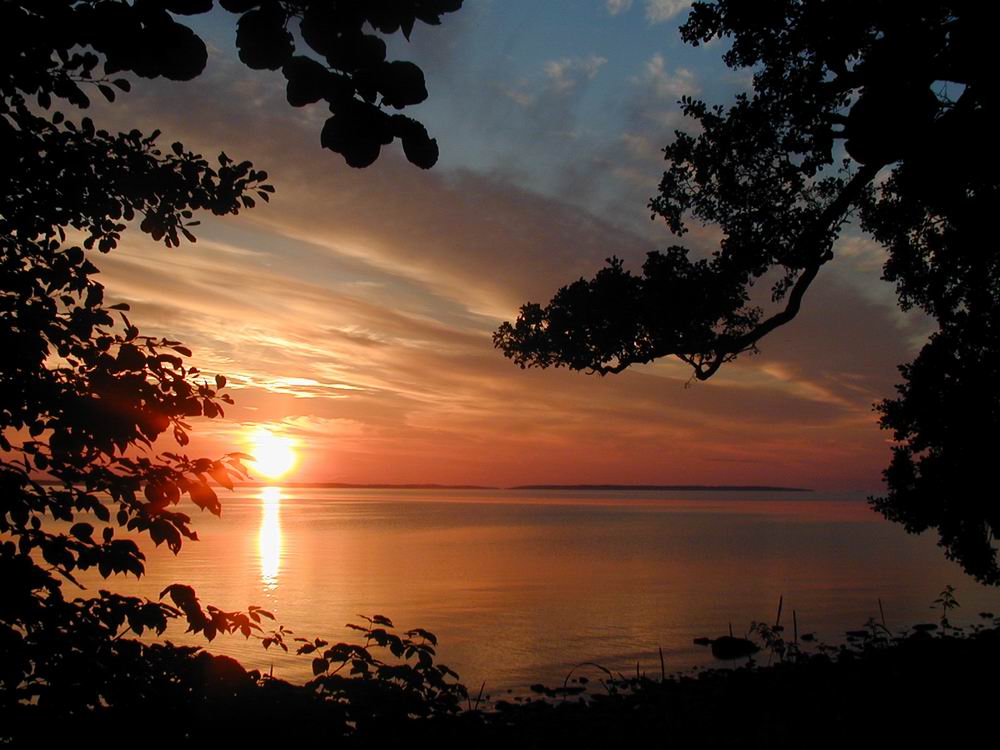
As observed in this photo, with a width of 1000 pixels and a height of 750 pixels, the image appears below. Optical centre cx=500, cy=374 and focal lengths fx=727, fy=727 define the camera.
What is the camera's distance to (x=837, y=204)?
39.3 ft

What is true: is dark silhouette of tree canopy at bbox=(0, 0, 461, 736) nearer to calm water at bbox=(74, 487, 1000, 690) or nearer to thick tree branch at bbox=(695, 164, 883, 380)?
thick tree branch at bbox=(695, 164, 883, 380)

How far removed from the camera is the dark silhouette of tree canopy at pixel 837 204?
32.5ft

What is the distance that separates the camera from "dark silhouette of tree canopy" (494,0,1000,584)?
9.91 metres

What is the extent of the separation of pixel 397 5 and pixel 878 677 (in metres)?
12.7

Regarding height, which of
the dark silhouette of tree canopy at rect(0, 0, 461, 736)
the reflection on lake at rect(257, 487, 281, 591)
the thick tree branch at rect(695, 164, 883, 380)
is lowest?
the reflection on lake at rect(257, 487, 281, 591)

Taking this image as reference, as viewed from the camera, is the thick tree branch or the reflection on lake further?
the reflection on lake

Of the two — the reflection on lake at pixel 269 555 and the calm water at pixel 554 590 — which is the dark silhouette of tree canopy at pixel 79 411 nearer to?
the calm water at pixel 554 590

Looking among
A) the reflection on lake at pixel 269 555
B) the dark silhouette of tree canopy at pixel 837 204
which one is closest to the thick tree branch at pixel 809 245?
the dark silhouette of tree canopy at pixel 837 204

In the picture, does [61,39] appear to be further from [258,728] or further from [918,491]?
[918,491]

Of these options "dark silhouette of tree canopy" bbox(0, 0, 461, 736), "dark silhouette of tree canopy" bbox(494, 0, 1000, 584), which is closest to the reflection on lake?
"dark silhouette of tree canopy" bbox(494, 0, 1000, 584)

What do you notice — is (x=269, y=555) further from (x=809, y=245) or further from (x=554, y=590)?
(x=809, y=245)

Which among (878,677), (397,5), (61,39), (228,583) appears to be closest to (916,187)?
(878,677)

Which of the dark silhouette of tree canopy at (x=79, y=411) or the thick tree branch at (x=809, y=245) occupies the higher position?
the thick tree branch at (x=809, y=245)

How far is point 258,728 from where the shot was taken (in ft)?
17.0
